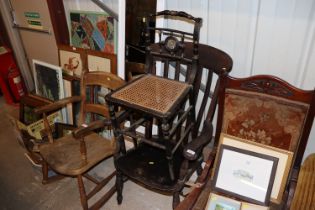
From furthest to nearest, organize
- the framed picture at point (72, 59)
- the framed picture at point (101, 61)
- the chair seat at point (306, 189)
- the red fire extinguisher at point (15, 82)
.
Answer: the red fire extinguisher at point (15, 82) → the framed picture at point (72, 59) → the framed picture at point (101, 61) → the chair seat at point (306, 189)

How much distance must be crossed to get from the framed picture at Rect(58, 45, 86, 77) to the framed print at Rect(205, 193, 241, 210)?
161cm

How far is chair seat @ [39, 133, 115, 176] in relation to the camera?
1595 millimetres

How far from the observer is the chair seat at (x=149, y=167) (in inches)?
55.6

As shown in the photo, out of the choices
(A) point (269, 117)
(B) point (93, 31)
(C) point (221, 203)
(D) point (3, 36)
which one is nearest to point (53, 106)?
(B) point (93, 31)

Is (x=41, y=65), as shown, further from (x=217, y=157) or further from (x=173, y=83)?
(x=217, y=157)

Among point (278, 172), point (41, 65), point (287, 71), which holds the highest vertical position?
point (287, 71)

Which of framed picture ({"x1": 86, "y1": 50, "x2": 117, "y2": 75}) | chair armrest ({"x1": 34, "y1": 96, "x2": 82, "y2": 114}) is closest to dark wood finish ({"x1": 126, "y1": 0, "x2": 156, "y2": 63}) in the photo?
framed picture ({"x1": 86, "y1": 50, "x2": 117, "y2": 75})

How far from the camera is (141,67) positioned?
1.91m

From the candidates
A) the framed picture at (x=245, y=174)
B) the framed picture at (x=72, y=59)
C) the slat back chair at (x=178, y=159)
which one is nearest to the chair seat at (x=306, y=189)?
the framed picture at (x=245, y=174)

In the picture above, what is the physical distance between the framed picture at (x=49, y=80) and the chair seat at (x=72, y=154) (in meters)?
0.78

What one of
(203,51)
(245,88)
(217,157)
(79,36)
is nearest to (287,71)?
(245,88)

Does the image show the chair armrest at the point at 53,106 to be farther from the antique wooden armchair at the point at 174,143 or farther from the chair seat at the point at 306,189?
the chair seat at the point at 306,189

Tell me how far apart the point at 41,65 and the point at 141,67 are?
1322 millimetres

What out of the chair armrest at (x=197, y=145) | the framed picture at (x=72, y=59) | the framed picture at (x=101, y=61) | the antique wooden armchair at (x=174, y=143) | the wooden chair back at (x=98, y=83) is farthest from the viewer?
the framed picture at (x=72, y=59)
